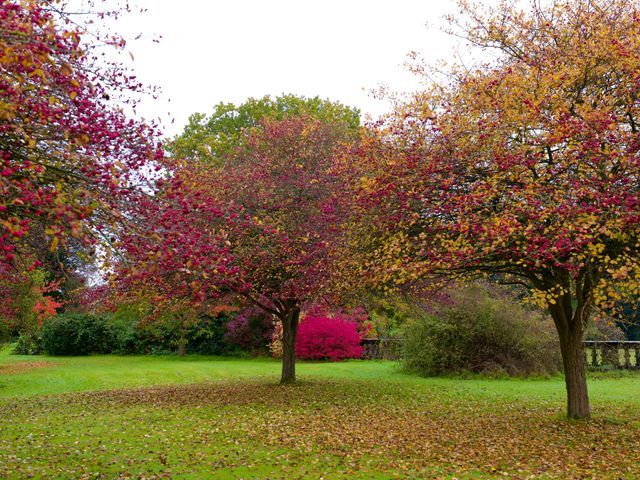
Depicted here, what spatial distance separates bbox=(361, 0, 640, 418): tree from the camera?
337 inches

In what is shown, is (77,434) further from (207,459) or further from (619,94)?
(619,94)

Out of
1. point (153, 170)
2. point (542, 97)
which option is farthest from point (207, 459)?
point (542, 97)

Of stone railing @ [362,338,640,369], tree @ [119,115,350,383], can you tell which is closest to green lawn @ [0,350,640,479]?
tree @ [119,115,350,383]

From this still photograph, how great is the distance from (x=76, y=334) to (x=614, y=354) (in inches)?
1192

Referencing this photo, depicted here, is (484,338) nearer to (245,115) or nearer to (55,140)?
(55,140)

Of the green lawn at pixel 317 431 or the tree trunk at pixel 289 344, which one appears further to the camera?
the tree trunk at pixel 289 344

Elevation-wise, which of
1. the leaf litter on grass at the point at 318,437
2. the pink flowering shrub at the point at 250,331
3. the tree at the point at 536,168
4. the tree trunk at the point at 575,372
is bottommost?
the leaf litter on grass at the point at 318,437

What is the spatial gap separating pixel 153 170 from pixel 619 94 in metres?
8.07

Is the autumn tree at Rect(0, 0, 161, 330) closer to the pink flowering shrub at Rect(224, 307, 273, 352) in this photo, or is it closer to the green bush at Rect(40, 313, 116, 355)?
the pink flowering shrub at Rect(224, 307, 273, 352)

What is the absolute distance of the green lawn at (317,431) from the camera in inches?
298

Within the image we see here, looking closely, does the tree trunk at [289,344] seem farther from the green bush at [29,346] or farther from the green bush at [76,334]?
the green bush at [29,346]

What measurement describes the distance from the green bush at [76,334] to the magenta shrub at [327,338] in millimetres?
14330

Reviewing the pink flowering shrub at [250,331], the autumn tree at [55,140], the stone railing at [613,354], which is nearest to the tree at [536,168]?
the autumn tree at [55,140]

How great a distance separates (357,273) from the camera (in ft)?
37.3
